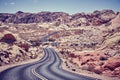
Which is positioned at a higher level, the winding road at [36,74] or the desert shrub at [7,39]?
the desert shrub at [7,39]

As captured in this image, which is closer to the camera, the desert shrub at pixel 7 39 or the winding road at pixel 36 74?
the winding road at pixel 36 74

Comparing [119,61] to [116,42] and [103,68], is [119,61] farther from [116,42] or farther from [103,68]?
[116,42]

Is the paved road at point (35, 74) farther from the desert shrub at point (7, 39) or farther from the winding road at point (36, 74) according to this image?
the desert shrub at point (7, 39)

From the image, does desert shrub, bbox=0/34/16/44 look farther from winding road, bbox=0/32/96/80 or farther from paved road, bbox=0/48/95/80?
paved road, bbox=0/48/95/80

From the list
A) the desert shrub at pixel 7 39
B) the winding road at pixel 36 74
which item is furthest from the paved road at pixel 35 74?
the desert shrub at pixel 7 39

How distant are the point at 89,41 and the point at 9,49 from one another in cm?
6344

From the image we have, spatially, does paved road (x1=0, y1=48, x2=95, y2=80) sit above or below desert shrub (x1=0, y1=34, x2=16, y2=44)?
below

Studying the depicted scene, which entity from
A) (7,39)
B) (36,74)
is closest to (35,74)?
(36,74)

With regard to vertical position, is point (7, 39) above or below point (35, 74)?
above

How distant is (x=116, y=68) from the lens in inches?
1235

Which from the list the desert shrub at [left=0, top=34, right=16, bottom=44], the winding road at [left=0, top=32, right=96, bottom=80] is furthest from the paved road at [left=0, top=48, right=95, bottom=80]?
the desert shrub at [left=0, top=34, right=16, bottom=44]

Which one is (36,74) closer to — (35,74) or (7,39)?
(35,74)

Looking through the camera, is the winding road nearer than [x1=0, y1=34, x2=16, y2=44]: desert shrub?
Yes

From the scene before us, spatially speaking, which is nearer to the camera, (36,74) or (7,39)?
(36,74)
